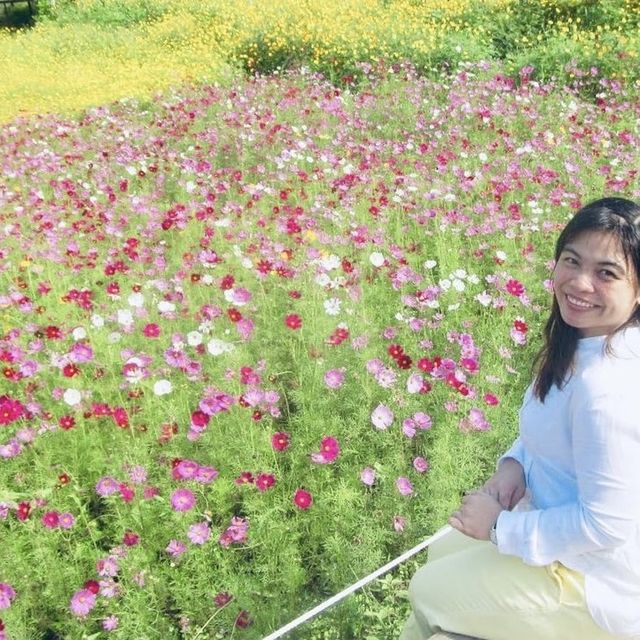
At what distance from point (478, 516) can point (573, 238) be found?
23.7 inches

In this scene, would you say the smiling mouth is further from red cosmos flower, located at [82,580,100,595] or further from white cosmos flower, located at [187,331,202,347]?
white cosmos flower, located at [187,331,202,347]

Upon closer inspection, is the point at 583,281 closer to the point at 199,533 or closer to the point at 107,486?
the point at 199,533

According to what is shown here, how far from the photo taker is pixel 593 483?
1.15 m

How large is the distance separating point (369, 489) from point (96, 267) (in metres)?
2.06

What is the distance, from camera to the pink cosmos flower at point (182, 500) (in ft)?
6.28

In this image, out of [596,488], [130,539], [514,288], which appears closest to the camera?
[596,488]

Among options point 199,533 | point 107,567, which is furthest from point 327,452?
point 107,567

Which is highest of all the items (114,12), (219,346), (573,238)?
(114,12)

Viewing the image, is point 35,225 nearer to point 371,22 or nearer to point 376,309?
point 376,309

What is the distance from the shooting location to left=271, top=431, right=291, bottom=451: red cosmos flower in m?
2.14

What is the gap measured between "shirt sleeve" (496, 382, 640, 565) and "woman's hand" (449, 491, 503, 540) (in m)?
0.11

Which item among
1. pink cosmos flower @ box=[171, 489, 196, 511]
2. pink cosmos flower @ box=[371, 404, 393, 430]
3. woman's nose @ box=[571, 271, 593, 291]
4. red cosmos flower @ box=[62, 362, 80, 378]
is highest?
woman's nose @ box=[571, 271, 593, 291]

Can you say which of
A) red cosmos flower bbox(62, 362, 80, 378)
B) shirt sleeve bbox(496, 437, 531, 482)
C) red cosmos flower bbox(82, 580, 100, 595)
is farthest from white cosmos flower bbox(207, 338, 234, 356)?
shirt sleeve bbox(496, 437, 531, 482)

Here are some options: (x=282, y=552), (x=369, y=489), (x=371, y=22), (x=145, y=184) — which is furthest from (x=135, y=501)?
(x=371, y=22)
